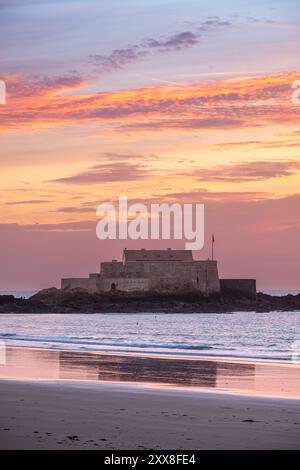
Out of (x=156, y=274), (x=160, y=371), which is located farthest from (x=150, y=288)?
(x=160, y=371)

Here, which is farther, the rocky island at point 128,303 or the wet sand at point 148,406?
the rocky island at point 128,303

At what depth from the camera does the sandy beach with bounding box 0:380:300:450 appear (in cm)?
979

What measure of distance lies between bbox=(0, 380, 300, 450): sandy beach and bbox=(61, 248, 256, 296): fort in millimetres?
77503

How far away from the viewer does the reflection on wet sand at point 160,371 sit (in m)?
17.1

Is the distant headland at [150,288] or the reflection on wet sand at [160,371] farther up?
the distant headland at [150,288]

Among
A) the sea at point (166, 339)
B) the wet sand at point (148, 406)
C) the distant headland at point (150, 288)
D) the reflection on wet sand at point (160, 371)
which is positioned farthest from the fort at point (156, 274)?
the wet sand at point (148, 406)

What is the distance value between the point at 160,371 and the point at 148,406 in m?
7.20

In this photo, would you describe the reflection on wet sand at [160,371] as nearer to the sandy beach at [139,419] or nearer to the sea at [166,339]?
the sandy beach at [139,419]

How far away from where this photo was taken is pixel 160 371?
67.1 feet

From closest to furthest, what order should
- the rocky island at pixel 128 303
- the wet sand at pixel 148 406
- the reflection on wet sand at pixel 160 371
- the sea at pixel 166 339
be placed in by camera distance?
the wet sand at pixel 148 406, the reflection on wet sand at pixel 160 371, the sea at pixel 166 339, the rocky island at pixel 128 303

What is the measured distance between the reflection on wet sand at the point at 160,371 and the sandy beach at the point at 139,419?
68.4 inches
